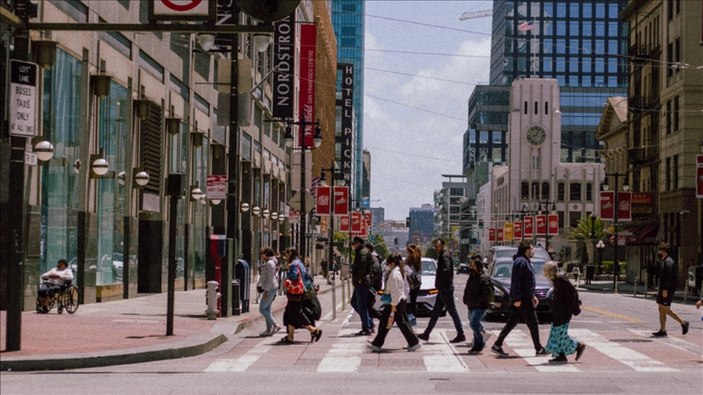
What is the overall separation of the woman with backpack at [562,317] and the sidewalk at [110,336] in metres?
5.79

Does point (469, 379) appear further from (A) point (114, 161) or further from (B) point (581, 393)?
(A) point (114, 161)

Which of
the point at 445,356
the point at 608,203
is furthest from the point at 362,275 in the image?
the point at 608,203

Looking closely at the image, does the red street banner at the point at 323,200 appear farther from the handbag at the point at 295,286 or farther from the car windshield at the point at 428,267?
the handbag at the point at 295,286

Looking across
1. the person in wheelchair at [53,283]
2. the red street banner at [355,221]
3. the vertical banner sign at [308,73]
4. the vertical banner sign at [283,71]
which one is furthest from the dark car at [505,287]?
the red street banner at [355,221]

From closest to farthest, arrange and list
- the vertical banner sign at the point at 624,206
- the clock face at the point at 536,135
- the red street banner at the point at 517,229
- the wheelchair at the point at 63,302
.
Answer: the wheelchair at the point at 63,302 < the vertical banner sign at the point at 624,206 < the red street banner at the point at 517,229 < the clock face at the point at 536,135

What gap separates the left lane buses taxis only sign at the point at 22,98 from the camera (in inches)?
630

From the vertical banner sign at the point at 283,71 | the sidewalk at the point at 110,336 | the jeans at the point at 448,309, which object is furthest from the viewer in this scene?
the vertical banner sign at the point at 283,71

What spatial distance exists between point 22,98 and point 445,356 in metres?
7.84

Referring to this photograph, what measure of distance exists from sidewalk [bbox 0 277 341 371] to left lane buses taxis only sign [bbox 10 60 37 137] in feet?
10.6

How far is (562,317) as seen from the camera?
17.5 metres

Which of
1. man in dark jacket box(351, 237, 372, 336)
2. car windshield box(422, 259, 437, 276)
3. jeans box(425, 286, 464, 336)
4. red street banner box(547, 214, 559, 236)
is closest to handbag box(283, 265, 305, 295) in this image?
man in dark jacket box(351, 237, 372, 336)

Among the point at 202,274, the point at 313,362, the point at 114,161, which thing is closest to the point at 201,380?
the point at 313,362

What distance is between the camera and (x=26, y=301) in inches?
1004

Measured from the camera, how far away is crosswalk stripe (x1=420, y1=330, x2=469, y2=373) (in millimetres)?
16391
